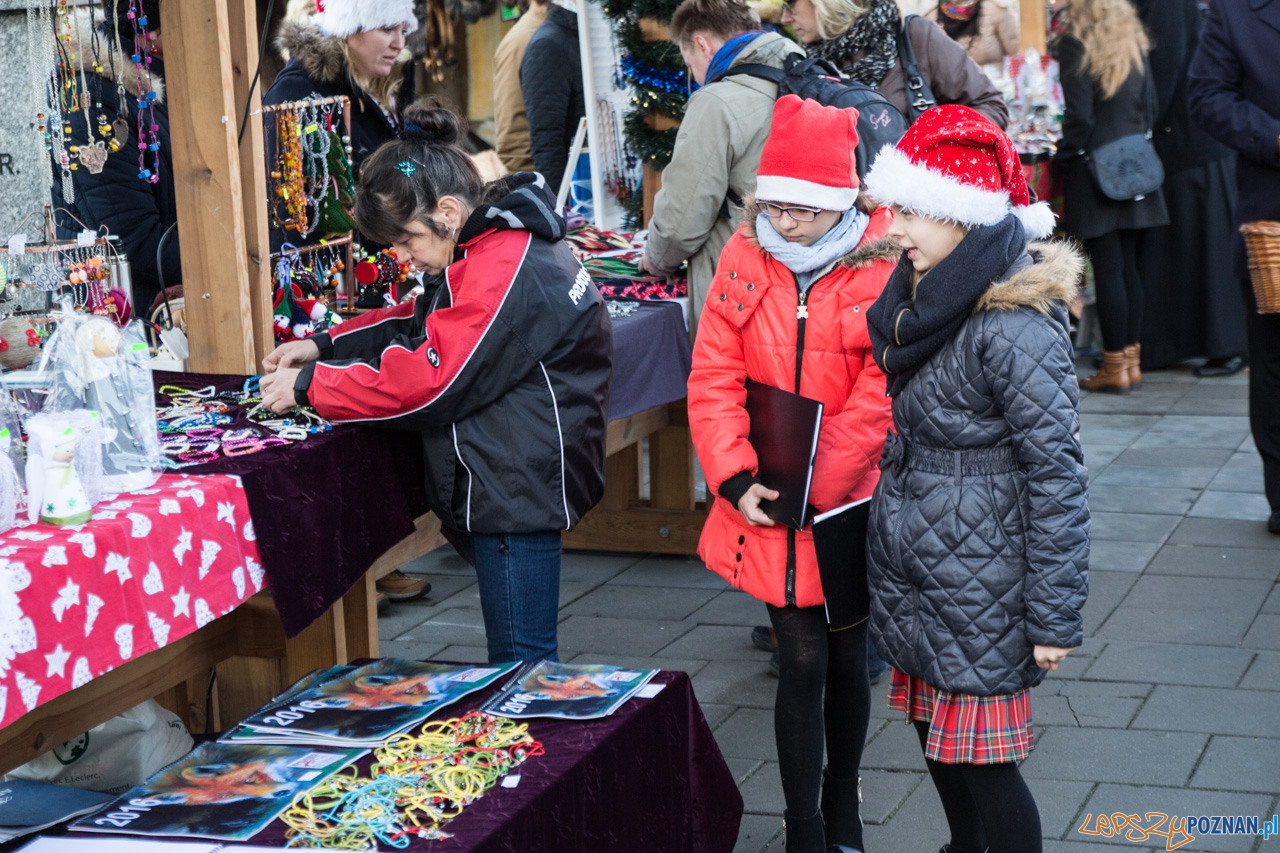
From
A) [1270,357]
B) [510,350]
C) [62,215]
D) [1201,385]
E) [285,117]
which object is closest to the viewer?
[510,350]

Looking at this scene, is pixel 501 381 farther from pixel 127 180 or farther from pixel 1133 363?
pixel 1133 363

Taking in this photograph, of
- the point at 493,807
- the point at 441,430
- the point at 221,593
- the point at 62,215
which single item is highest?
the point at 62,215

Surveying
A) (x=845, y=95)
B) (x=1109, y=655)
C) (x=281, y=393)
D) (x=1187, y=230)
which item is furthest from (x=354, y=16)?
(x=1187, y=230)

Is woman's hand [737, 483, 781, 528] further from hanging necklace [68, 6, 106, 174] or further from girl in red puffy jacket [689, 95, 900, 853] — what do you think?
hanging necklace [68, 6, 106, 174]

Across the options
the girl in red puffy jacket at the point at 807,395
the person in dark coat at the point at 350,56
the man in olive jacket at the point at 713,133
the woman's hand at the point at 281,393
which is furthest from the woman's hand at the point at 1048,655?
the person in dark coat at the point at 350,56

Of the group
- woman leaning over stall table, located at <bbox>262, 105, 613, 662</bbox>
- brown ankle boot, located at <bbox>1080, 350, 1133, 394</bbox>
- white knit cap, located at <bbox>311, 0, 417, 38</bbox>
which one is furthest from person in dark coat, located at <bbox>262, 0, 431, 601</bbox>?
brown ankle boot, located at <bbox>1080, 350, 1133, 394</bbox>

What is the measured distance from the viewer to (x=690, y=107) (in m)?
4.11

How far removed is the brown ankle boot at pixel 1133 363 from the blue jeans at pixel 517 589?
5337mm

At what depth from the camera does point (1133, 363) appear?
7461 millimetres

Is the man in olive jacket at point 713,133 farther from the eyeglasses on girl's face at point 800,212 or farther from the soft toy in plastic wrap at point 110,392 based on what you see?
the soft toy in plastic wrap at point 110,392

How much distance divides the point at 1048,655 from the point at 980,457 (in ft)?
1.19

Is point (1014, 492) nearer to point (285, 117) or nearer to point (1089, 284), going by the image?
point (285, 117)

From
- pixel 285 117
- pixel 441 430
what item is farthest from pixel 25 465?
pixel 285 117

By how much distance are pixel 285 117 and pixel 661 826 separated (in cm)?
222
